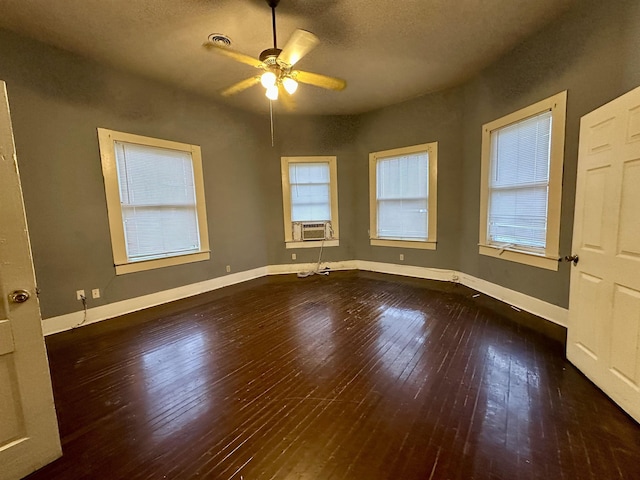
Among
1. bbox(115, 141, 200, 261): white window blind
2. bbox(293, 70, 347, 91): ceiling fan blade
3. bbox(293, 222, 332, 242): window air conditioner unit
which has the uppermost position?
bbox(293, 70, 347, 91): ceiling fan blade

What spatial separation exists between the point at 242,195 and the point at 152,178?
4.71 ft

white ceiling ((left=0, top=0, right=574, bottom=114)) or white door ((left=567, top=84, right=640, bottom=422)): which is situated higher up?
white ceiling ((left=0, top=0, right=574, bottom=114))

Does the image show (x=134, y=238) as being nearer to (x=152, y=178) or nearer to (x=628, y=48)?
(x=152, y=178)

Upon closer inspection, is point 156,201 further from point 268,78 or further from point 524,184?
point 524,184

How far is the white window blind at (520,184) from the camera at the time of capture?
301 centimetres

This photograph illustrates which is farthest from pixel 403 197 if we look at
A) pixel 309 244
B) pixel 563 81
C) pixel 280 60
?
pixel 280 60

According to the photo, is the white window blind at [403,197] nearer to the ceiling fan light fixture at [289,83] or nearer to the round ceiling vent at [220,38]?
the ceiling fan light fixture at [289,83]

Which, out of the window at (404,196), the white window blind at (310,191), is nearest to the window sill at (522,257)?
the window at (404,196)

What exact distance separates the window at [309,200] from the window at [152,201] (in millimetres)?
1556

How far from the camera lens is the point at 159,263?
3852mm

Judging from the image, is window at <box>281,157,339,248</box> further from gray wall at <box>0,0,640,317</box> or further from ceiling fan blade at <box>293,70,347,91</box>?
ceiling fan blade at <box>293,70,347,91</box>

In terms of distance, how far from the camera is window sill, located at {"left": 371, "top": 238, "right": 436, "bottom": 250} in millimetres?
4695

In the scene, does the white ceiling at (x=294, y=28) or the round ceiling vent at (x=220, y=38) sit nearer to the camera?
the white ceiling at (x=294, y=28)

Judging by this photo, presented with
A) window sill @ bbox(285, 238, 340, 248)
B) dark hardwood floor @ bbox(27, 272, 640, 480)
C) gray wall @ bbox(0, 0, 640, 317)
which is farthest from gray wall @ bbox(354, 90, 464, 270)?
dark hardwood floor @ bbox(27, 272, 640, 480)
